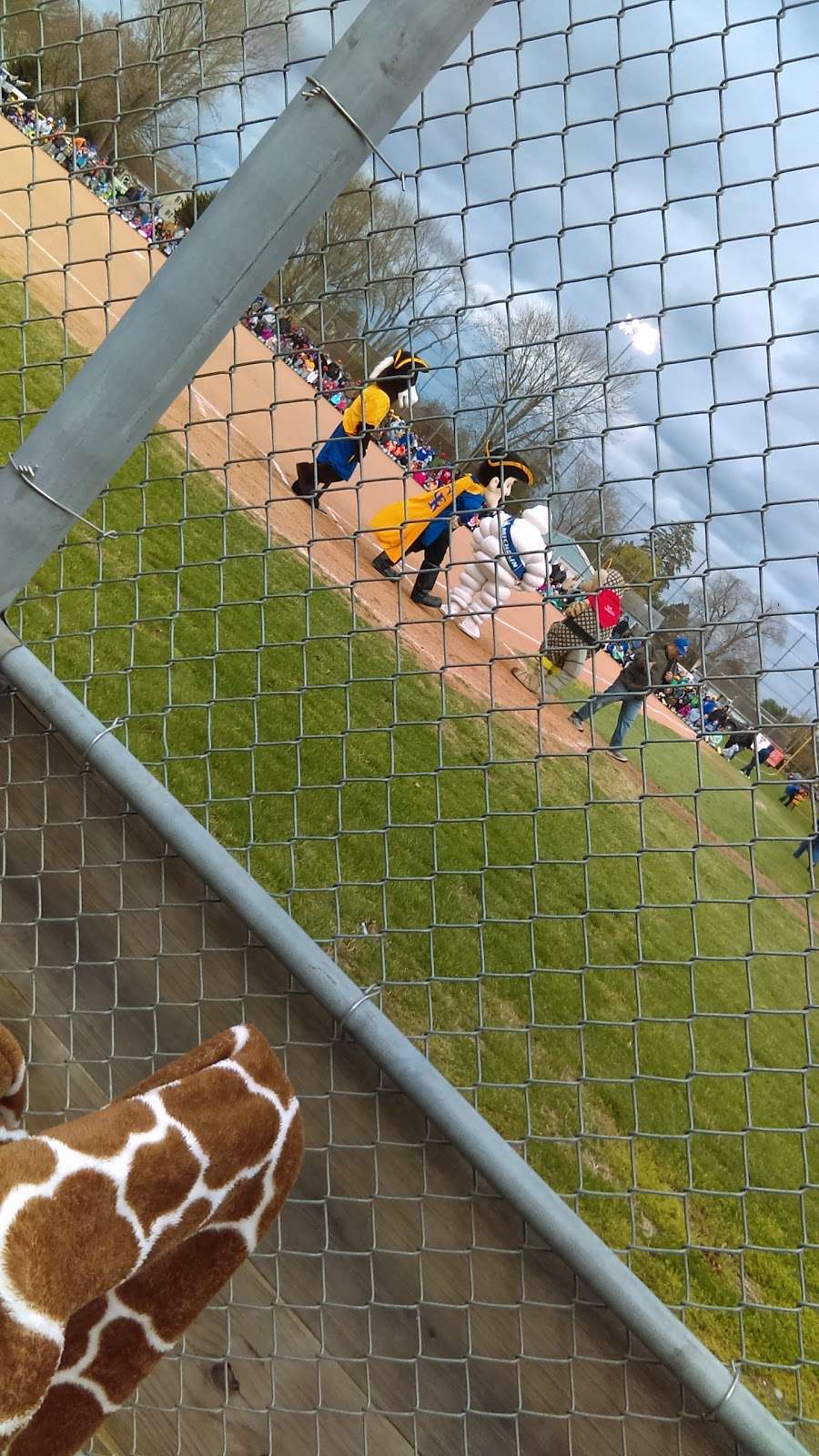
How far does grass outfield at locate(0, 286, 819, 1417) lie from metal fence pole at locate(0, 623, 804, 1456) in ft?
0.76

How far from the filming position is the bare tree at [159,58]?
A: 78.2 inches

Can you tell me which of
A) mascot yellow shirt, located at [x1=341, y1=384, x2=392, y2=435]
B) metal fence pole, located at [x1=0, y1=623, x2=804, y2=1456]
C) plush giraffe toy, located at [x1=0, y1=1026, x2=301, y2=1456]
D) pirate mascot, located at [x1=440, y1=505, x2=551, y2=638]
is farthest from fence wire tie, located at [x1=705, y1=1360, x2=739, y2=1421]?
mascot yellow shirt, located at [x1=341, y1=384, x2=392, y2=435]

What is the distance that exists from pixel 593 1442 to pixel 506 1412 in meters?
0.16

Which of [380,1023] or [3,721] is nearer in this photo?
[380,1023]

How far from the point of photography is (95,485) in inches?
65.2

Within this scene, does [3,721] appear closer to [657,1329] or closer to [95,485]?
[95,485]

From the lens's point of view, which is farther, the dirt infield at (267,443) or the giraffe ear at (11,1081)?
the dirt infield at (267,443)

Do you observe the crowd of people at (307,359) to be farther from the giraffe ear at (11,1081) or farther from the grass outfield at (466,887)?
the giraffe ear at (11,1081)

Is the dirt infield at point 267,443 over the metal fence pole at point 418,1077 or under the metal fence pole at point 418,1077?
under

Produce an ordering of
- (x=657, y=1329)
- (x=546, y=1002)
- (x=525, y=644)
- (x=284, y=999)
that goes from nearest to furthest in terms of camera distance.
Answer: (x=657, y=1329)
(x=284, y=999)
(x=546, y=1002)
(x=525, y=644)

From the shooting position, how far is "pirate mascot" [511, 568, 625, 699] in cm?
211

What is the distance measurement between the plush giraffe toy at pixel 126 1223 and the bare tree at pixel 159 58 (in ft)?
6.03

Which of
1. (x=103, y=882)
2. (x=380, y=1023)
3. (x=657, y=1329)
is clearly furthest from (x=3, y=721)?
(x=657, y=1329)

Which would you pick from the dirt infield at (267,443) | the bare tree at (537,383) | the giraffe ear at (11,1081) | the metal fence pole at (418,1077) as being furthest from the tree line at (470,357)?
the dirt infield at (267,443)
